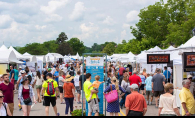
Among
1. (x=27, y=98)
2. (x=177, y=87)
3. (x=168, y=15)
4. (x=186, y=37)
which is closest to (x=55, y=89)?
(x=27, y=98)

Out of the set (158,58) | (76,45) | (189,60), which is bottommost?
(189,60)

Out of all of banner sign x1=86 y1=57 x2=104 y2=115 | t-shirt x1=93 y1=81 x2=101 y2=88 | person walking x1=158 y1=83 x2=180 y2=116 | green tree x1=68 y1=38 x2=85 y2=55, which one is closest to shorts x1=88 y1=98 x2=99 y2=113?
t-shirt x1=93 y1=81 x2=101 y2=88

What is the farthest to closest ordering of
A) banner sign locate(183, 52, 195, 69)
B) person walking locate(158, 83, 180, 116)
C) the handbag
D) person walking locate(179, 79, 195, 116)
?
banner sign locate(183, 52, 195, 69)
the handbag
person walking locate(179, 79, 195, 116)
person walking locate(158, 83, 180, 116)

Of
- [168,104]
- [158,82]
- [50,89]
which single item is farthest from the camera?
[158,82]

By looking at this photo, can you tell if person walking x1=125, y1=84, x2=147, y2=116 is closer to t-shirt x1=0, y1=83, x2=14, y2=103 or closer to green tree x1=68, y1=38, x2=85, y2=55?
t-shirt x1=0, y1=83, x2=14, y2=103

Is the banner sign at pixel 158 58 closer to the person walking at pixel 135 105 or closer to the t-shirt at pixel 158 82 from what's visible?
the t-shirt at pixel 158 82

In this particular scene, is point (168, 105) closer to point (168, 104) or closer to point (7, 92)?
point (168, 104)

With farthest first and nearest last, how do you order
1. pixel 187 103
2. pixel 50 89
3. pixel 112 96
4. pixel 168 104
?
pixel 50 89
pixel 112 96
pixel 187 103
pixel 168 104

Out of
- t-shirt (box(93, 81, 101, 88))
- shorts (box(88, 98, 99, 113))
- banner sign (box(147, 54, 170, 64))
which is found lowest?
shorts (box(88, 98, 99, 113))

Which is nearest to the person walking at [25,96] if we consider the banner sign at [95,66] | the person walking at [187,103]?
the banner sign at [95,66]

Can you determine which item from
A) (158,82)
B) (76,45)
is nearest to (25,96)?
(158,82)

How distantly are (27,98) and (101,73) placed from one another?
2.71 m

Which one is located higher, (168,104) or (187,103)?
(168,104)

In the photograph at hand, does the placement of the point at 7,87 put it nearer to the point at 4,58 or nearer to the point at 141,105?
the point at 141,105
